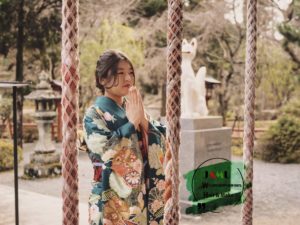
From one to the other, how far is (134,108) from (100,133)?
24cm

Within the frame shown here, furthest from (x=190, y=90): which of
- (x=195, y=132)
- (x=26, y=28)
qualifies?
(x=26, y=28)

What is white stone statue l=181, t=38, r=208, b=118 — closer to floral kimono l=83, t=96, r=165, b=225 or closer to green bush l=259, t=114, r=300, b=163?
floral kimono l=83, t=96, r=165, b=225

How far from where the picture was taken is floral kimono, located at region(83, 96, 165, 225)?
2.24 m

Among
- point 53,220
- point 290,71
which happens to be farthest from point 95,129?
point 290,71

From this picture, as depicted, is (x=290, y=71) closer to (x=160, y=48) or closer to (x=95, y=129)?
(x=160, y=48)

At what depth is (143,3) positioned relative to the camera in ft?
52.7

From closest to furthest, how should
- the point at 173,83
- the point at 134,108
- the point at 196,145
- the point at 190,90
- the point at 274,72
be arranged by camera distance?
the point at 173,83, the point at 134,108, the point at 196,145, the point at 190,90, the point at 274,72

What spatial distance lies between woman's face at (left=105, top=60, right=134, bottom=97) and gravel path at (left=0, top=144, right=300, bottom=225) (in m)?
4.27

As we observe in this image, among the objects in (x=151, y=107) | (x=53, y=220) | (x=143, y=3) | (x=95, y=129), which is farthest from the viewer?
(x=151, y=107)

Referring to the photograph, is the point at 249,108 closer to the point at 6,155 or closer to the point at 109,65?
the point at 109,65

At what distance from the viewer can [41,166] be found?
10484 millimetres

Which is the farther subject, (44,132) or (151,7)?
(151,7)

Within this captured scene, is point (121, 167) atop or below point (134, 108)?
below

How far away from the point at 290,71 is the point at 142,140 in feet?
50.1
